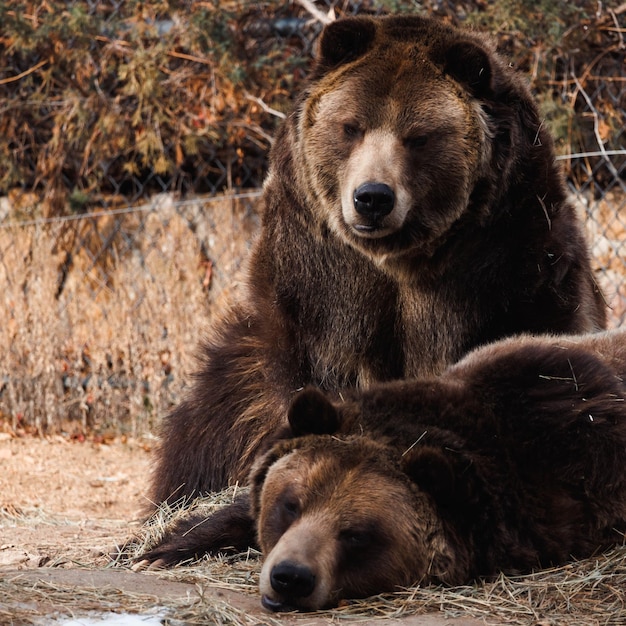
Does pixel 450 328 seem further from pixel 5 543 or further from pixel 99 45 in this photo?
pixel 99 45

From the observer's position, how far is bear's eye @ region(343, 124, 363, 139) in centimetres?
588

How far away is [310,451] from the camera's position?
176 inches

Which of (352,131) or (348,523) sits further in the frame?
(352,131)

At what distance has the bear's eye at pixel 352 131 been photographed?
19.3 feet

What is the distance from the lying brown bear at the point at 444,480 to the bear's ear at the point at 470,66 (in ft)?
5.43

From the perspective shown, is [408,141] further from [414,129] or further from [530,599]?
[530,599]

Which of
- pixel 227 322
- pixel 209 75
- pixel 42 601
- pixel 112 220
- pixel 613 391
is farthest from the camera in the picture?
pixel 112 220

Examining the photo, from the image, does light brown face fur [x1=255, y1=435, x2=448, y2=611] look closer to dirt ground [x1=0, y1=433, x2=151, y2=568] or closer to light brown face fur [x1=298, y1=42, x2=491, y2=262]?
light brown face fur [x1=298, y1=42, x2=491, y2=262]

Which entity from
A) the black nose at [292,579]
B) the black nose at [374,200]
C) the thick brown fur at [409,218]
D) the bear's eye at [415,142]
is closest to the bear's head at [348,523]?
the black nose at [292,579]

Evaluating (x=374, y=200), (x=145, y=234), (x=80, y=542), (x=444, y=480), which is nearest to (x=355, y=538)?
(x=444, y=480)

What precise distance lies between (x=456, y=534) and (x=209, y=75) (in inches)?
322

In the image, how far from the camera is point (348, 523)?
4.18 meters

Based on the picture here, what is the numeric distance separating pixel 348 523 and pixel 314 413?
53 cm

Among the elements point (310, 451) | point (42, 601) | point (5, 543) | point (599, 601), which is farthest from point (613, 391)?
point (5, 543)
